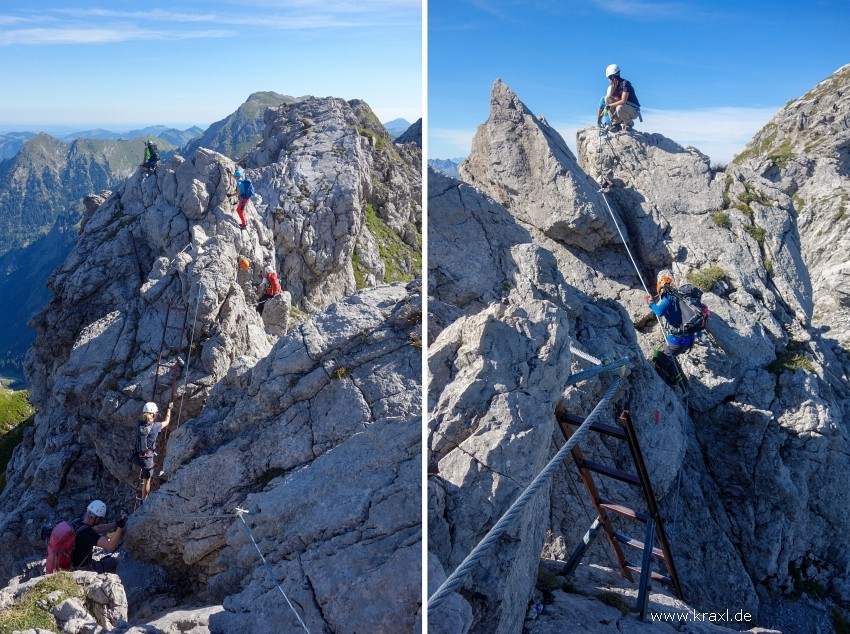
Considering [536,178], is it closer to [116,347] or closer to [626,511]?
[626,511]

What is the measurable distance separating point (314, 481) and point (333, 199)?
123 ft

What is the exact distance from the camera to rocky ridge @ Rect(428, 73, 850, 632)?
24.5ft

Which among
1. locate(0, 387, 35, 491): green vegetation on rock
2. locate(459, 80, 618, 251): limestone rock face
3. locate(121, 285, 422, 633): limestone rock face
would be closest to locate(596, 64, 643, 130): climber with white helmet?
locate(459, 80, 618, 251): limestone rock face

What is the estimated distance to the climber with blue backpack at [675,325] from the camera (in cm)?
1652

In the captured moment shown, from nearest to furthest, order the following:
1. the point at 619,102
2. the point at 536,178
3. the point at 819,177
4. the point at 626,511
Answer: the point at 626,511 → the point at 536,178 → the point at 619,102 → the point at 819,177

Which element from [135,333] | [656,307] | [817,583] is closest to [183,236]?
[135,333]

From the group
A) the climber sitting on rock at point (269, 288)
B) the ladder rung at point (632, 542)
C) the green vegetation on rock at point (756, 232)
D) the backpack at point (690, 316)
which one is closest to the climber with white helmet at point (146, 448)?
the climber sitting on rock at point (269, 288)

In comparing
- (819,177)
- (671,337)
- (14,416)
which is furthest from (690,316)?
(819,177)

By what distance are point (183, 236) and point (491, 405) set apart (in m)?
26.2

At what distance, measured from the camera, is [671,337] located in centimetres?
1675

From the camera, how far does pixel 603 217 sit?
832 inches

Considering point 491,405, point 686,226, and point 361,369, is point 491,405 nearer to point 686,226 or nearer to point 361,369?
point 361,369

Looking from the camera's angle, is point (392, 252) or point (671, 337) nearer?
point (671, 337)

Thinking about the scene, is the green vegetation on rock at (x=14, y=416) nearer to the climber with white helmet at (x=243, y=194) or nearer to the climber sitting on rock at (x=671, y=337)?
the climber with white helmet at (x=243, y=194)
